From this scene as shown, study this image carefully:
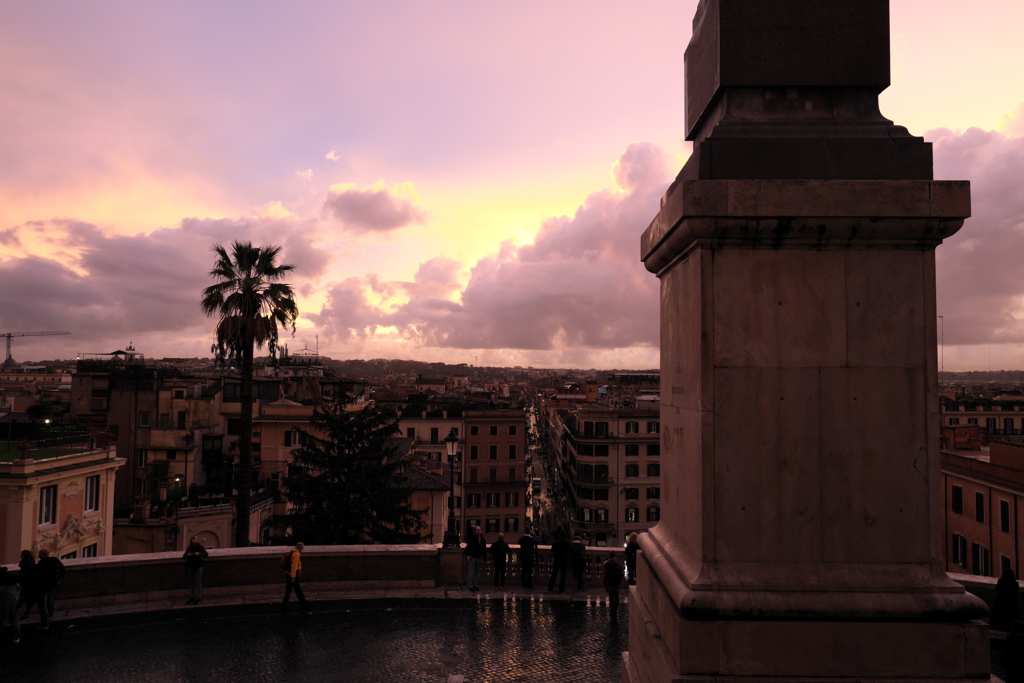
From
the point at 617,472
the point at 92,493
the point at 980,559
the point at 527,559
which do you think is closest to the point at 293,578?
the point at 527,559

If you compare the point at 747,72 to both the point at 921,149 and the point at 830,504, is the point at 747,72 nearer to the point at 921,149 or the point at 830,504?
the point at 921,149

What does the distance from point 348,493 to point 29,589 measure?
1238 centimetres

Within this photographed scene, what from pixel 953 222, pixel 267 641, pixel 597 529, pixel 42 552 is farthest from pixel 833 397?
pixel 597 529

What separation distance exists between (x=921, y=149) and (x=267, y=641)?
31.2 feet

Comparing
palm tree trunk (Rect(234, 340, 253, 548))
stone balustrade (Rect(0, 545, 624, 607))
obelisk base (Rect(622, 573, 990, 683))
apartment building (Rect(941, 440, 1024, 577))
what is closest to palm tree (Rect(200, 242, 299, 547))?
palm tree trunk (Rect(234, 340, 253, 548))

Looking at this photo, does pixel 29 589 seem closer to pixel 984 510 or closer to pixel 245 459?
pixel 245 459

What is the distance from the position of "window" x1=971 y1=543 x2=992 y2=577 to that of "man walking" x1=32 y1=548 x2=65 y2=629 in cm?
3480

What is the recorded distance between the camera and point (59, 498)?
24.2m

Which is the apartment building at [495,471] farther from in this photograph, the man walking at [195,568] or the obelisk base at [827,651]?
the obelisk base at [827,651]

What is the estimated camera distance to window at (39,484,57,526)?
76.3 feet

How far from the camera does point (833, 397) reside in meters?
3.42

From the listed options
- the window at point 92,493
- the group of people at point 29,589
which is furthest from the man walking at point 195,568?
the window at point 92,493

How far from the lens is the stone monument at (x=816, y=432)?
325 centimetres

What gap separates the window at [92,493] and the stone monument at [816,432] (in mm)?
29309
